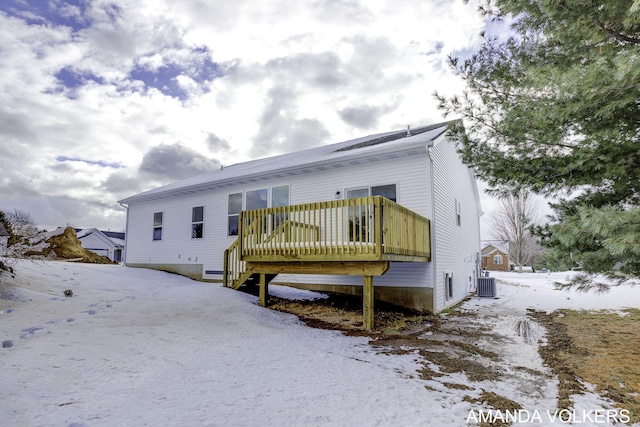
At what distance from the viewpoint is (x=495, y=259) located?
4094 cm

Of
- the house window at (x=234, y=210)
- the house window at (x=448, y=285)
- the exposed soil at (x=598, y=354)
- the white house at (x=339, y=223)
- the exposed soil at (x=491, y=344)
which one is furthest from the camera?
the house window at (x=234, y=210)

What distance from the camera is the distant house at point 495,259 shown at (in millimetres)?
40406

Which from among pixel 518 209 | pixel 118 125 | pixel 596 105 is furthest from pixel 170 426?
pixel 518 209

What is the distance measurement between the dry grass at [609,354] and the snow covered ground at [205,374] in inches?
16.9

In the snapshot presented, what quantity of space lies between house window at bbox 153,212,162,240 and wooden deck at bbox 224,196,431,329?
6796mm

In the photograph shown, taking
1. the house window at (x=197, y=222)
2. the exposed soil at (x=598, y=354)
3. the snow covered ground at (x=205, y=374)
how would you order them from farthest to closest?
the house window at (x=197, y=222) → the exposed soil at (x=598, y=354) → the snow covered ground at (x=205, y=374)

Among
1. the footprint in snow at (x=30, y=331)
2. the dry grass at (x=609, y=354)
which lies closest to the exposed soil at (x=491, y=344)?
the dry grass at (x=609, y=354)

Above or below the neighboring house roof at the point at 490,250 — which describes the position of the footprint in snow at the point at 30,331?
below

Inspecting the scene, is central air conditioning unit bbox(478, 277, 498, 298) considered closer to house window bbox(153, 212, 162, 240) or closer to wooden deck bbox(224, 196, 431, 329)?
wooden deck bbox(224, 196, 431, 329)

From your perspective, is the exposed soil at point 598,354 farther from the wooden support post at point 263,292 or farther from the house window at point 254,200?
the house window at point 254,200

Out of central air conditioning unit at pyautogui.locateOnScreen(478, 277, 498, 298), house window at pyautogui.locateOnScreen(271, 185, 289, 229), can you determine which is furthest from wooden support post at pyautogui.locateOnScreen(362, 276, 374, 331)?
central air conditioning unit at pyautogui.locateOnScreen(478, 277, 498, 298)

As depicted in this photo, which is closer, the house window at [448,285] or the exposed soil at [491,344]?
the exposed soil at [491,344]

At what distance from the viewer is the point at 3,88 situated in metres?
8.57

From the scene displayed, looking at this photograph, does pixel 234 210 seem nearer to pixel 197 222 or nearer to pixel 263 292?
pixel 197 222
